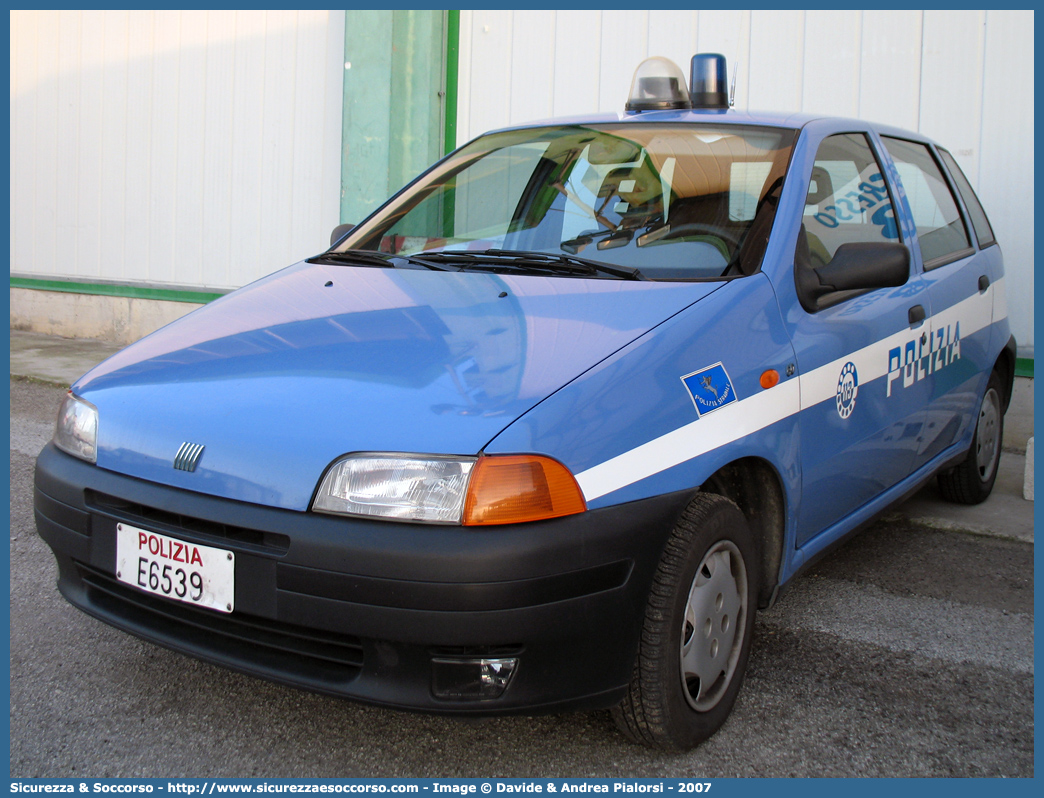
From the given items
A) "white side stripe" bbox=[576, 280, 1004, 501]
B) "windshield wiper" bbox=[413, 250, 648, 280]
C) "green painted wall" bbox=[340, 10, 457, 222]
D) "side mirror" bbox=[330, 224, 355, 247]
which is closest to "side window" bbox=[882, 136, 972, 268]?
"white side stripe" bbox=[576, 280, 1004, 501]

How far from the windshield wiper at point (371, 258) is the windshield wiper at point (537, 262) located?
5 cm

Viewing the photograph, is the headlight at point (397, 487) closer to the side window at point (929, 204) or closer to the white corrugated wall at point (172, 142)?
the side window at point (929, 204)

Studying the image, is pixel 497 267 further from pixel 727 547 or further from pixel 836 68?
pixel 836 68

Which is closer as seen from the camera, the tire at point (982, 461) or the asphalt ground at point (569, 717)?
the asphalt ground at point (569, 717)

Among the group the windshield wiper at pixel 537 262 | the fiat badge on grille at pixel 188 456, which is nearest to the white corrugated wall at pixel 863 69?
the windshield wiper at pixel 537 262

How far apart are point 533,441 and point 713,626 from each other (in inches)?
29.1

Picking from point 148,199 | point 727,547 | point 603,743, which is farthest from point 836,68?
point 148,199

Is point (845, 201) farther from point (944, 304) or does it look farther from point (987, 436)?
point (987, 436)

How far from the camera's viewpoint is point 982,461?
170 inches

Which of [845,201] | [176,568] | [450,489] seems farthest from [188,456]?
[845,201]

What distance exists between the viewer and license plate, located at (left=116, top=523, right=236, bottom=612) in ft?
6.56

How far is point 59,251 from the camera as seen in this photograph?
9625mm

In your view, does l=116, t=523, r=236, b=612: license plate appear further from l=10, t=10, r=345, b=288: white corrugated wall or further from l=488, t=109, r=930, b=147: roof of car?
l=10, t=10, r=345, b=288: white corrugated wall

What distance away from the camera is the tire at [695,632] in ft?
6.82
